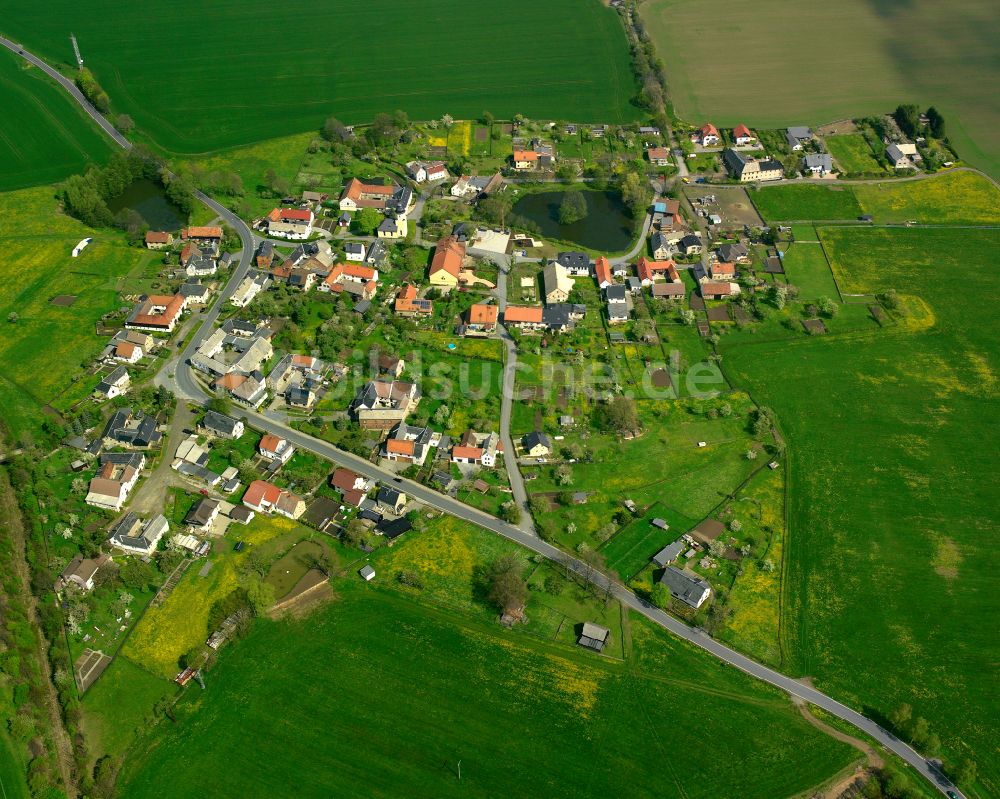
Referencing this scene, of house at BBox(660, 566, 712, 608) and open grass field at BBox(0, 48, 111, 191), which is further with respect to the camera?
open grass field at BBox(0, 48, 111, 191)

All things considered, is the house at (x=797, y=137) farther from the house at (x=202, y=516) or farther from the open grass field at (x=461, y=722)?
the house at (x=202, y=516)

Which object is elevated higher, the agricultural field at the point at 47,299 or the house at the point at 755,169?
the agricultural field at the point at 47,299

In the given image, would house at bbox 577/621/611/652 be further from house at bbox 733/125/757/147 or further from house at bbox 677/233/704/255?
house at bbox 733/125/757/147

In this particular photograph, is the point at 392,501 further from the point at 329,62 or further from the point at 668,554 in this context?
the point at 329,62

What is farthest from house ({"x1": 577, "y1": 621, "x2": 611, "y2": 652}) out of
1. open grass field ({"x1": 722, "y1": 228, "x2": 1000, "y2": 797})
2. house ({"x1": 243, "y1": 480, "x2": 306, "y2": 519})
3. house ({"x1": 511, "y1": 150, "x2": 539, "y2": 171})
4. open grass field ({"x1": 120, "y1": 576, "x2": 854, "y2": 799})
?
house ({"x1": 511, "y1": 150, "x2": 539, "y2": 171})

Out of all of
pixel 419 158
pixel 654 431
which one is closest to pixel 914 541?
pixel 654 431

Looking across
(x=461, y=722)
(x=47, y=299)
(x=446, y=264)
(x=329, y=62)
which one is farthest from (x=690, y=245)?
(x=329, y=62)

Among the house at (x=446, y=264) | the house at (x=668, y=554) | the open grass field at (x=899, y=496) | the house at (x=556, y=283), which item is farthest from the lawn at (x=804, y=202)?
the house at (x=668, y=554)
